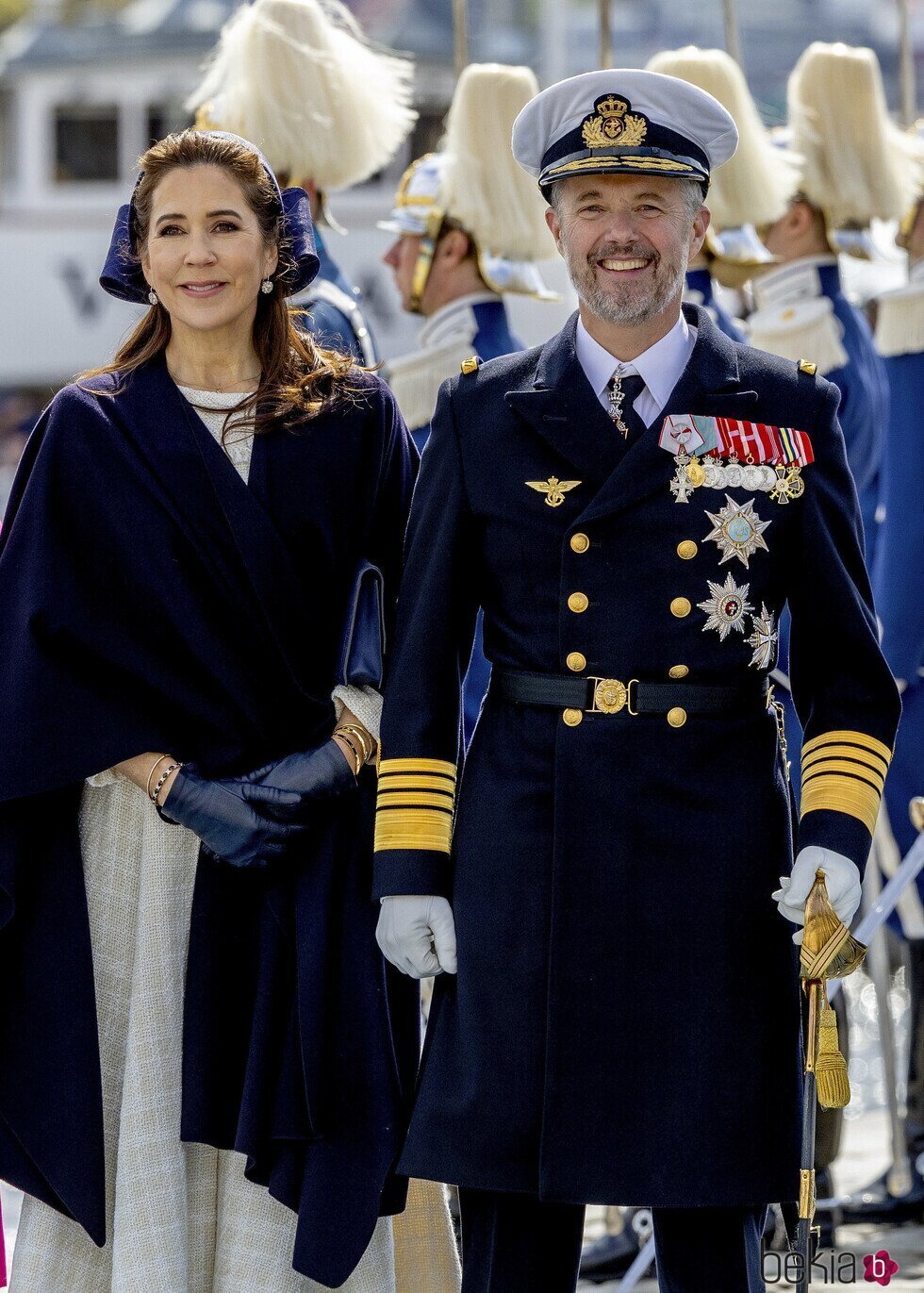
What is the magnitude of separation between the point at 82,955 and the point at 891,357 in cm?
261

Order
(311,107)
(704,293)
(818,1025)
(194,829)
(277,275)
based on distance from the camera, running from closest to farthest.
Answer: (818,1025) → (194,829) → (277,275) → (311,107) → (704,293)

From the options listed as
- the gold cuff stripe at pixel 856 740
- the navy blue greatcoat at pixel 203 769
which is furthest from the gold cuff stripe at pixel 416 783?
the gold cuff stripe at pixel 856 740

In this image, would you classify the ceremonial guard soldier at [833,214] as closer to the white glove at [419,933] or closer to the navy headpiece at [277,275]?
the navy headpiece at [277,275]

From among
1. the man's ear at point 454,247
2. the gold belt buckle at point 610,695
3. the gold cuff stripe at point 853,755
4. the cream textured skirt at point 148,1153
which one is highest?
the man's ear at point 454,247

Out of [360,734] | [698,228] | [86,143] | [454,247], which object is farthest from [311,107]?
[86,143]

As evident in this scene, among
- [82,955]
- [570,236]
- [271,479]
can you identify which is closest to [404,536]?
[271,479]

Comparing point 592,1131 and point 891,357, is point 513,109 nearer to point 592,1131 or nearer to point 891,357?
point 891,357

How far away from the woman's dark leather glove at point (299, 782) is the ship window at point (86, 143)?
23.7 metres

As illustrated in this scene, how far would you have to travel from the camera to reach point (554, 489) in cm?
339

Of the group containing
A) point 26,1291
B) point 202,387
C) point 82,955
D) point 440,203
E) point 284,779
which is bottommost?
point 26,1291

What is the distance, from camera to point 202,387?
12.5ft

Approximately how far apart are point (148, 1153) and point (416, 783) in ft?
2.41

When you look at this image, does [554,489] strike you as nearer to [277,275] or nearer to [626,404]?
[626,404]

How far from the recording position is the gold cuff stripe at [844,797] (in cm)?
339
